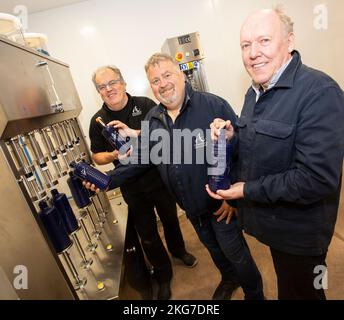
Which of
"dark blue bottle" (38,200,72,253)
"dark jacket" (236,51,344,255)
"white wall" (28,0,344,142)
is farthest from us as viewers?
"white wall" (28,0,344,142)

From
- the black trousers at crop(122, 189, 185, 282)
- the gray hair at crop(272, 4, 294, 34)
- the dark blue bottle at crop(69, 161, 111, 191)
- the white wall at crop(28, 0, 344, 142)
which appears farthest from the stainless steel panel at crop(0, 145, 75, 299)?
the white wall at crop(28, 0, 344, 142)

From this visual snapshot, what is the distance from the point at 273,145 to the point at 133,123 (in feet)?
3.37

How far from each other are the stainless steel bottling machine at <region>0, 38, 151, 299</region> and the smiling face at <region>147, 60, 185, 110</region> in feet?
1.85

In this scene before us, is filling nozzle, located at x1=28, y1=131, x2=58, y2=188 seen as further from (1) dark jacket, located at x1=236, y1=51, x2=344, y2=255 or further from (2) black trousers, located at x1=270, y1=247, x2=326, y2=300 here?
(2) black trousers, located at x1=270, y1=247, x2=326, y2=300

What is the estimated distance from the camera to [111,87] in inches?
63.4

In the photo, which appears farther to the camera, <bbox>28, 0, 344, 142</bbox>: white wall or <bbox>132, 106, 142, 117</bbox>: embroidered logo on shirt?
<bbox>28, 0, 344, 142</bbox>: white wall

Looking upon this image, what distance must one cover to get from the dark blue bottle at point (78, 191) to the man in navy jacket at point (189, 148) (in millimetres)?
429

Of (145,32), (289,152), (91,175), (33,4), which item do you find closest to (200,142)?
(289,152)

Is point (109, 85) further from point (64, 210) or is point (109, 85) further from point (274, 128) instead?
point (274, 128)

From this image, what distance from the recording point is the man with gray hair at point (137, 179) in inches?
64.1

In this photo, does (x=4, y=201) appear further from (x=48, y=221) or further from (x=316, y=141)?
(x=316, y=141)

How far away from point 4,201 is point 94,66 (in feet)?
7.53

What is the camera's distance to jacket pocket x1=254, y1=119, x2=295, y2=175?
831 mm

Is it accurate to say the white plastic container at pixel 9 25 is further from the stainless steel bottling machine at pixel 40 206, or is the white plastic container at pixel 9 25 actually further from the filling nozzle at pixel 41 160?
the filling nozzle at pixel 41 160
